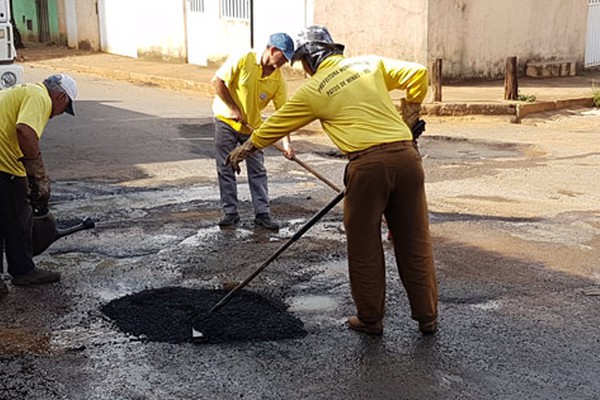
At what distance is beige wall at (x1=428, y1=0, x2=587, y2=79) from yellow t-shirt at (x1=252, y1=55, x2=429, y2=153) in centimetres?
1167

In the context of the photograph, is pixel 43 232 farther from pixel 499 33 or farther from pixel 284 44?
pixel 499 33

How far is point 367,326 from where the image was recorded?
17.5 feet

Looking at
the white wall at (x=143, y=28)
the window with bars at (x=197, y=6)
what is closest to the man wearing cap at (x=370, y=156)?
the window with bars at (x=197, y=6)

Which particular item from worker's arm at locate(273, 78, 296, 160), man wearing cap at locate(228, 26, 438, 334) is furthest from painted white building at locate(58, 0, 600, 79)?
man wearing cap at locate(228, 26, 438, 334)

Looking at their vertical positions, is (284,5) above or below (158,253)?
above

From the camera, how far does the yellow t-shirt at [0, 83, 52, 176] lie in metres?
5.78

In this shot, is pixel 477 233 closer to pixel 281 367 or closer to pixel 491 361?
pixel 491 361

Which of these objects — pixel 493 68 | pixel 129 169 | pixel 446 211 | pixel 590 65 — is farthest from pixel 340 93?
pixel 590 65

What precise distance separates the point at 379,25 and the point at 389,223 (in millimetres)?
12391

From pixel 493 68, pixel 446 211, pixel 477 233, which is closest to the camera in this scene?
pixel 477 233

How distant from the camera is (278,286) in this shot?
625cm

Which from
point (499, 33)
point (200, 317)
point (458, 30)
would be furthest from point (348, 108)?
point (499, 33)

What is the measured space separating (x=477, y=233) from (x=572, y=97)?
863 centimetres

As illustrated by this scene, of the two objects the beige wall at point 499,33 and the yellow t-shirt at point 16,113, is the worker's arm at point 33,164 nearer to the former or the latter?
the yellow t-shirt at point 16,113
